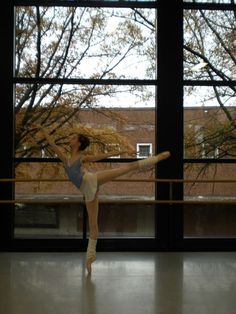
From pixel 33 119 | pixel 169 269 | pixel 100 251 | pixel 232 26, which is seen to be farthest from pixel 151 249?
pixel 232 26

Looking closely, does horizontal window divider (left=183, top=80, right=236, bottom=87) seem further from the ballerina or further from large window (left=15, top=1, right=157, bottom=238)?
the ballerina

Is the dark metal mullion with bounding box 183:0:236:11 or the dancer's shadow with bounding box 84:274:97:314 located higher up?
the dark metal mullion with bounding box 183:0:236:11

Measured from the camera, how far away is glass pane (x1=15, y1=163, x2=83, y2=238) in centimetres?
650

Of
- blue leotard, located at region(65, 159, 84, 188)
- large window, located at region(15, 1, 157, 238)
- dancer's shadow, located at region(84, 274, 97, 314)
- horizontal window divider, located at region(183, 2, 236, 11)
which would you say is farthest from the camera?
horizontal window divider, located at region(183, 2, 236, 11)

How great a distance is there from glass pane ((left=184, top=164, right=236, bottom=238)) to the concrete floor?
61 cm

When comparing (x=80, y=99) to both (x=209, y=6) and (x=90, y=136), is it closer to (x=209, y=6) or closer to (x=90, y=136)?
(x=90, y=136)

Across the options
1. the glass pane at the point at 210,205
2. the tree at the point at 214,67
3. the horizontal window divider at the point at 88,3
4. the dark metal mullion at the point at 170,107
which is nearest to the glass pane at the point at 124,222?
the dark metal mullion at the point at 170,107

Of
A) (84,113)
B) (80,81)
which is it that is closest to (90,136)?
(84,113)

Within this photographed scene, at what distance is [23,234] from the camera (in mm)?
6496

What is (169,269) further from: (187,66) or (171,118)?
(187,66)

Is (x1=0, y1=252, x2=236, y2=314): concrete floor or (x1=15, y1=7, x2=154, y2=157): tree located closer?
(x1=0, y1=252, x2=236, y2=314): concrete floor

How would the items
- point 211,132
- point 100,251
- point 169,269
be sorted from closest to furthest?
1. point 169,269
2. point 100,251
3. point 211,132

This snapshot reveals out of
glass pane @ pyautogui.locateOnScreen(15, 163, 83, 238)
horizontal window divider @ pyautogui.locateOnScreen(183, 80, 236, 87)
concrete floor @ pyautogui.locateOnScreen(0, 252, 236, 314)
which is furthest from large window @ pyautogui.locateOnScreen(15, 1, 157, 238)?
concrete floor @ pyautogui.locateOnScreen(0, 252, 236, 314)

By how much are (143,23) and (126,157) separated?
2078 mm
